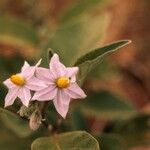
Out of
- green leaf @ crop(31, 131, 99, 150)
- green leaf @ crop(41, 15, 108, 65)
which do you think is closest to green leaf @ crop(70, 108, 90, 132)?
green leaf @ crop(41, 15, 108, 65)

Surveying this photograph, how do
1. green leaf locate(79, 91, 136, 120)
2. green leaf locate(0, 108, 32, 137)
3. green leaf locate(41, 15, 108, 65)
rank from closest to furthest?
green leaf locate(0, 108, 32, 137), green leaf locate(41, 15, 108, 65), green leaf locate(79, 91, 136, 120)

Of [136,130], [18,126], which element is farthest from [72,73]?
[136,130]

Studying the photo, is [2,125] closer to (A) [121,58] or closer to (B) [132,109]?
(B) [132,109]

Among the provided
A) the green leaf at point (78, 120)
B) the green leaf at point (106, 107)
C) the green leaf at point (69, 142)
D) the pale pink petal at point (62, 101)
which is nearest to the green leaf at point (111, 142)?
the green leaf at point (78, 120)

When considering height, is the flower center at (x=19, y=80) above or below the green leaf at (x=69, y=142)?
above

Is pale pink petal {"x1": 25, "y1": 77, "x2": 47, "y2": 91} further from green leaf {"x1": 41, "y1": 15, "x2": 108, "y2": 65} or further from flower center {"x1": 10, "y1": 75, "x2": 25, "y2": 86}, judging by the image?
green leaf {"x1": 41, "y1": 15, "x2": 108, "y2": 65}

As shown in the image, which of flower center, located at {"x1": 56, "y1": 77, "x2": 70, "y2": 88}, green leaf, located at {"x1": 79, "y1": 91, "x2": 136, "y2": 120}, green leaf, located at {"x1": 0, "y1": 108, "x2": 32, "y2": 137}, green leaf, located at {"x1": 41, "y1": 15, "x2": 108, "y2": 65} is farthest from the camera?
green leaf, located at {"x1": 79, "y1": 91, "x2": 136, "y2": 120}

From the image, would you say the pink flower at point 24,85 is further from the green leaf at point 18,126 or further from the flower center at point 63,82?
the green leaf at point 18,126
